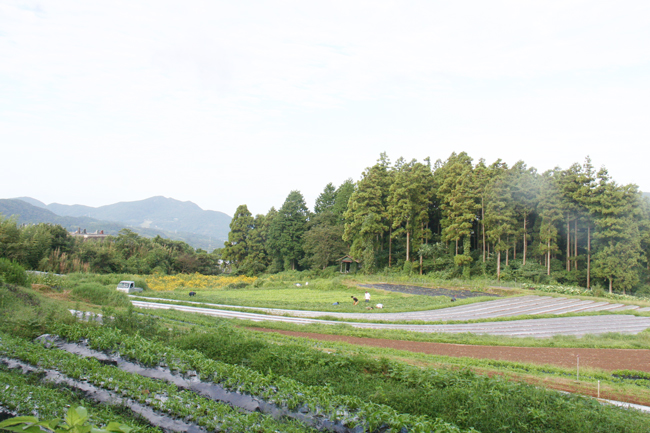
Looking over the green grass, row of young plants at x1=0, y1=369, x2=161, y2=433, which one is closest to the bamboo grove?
the green grass

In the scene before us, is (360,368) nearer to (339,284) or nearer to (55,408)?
(55,408)

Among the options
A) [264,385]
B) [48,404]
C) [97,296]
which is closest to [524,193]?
[97,296]

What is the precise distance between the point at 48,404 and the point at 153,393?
1154mm

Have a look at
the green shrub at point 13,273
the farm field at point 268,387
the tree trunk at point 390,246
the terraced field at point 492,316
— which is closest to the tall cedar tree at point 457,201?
the tree trunk at point 390,246

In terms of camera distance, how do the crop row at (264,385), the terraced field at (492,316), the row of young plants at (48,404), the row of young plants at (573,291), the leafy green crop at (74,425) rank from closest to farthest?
the leafy green crop at (74,425)
the row of young plants at (48,404)
the crop row at (264,385)
the terraced field at (492,316)
the row of young plants at (573,291)

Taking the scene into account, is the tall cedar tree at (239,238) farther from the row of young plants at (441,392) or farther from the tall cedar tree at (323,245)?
the row of young plants at (441,392)

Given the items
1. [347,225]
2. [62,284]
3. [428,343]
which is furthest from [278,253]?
[428,343]

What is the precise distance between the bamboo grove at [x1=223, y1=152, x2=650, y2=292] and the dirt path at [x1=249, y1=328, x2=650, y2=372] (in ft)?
75.0

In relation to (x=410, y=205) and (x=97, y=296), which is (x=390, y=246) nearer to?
(x=410, y=205)

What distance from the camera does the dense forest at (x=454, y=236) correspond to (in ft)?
103

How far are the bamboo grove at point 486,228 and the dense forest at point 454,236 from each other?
106 mm

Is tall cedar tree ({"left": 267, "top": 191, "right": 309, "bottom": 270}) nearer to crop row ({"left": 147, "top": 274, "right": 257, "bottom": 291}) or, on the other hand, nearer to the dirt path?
crop row ({"left": 147, "top": 274, "right": 257, "bottom": 291})

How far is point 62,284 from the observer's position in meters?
17.4

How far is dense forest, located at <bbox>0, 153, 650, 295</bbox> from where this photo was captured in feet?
103
